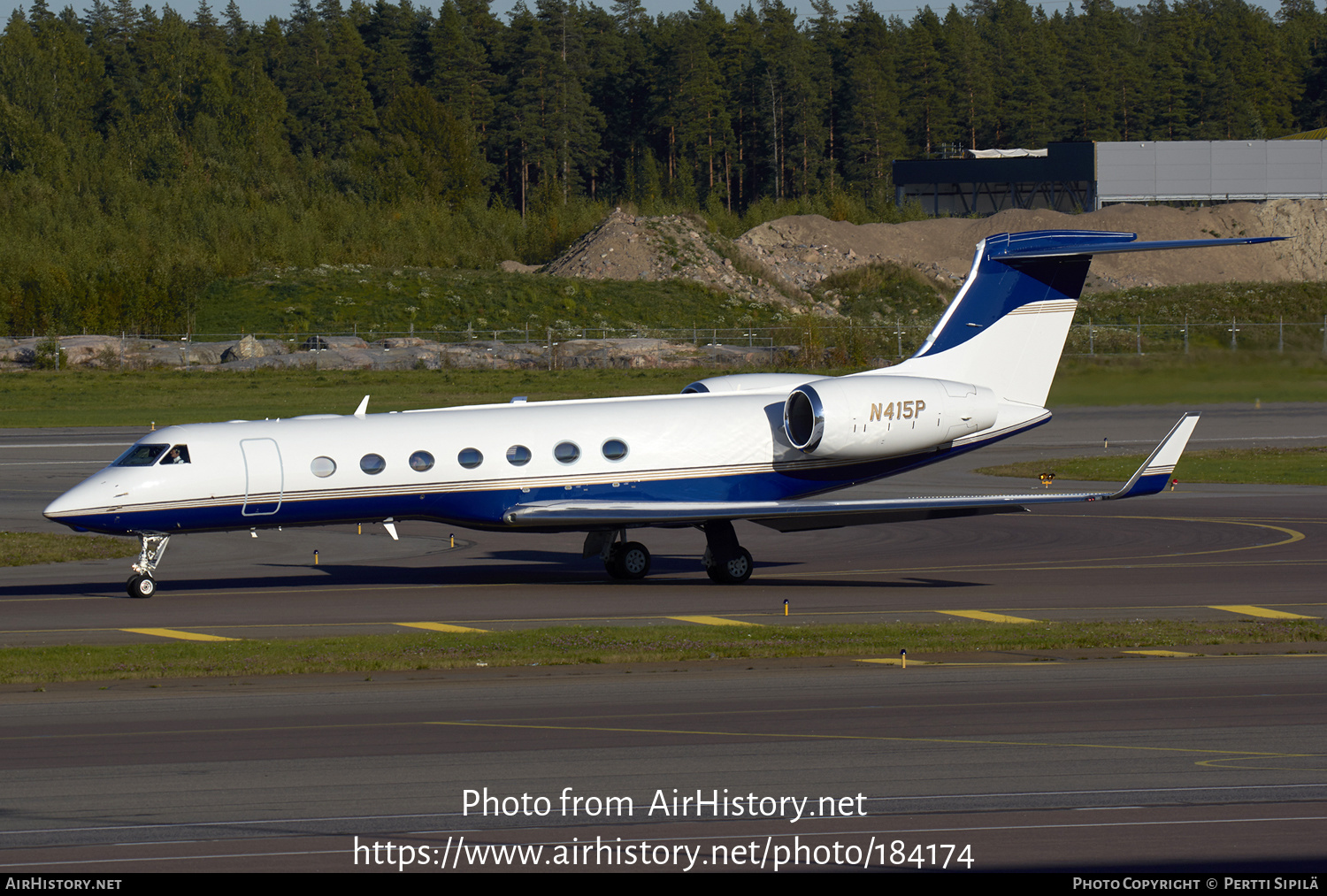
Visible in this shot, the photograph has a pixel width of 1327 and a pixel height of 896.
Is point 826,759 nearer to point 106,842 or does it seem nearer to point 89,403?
point 106,842

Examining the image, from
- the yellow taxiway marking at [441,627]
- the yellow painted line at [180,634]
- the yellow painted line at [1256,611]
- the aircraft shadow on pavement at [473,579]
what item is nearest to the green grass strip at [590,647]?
the yellow taxiway marking at [441,627]

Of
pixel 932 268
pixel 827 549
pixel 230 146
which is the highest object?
pixel 230 146

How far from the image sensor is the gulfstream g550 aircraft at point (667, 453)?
23312 millimetres

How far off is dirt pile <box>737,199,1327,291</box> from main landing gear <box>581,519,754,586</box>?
89185mm

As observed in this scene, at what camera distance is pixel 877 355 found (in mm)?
79312

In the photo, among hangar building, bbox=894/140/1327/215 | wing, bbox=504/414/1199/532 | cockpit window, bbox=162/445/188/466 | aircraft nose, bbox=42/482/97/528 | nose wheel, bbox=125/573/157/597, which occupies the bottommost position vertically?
nose wheel, bbox=125/573/157/597

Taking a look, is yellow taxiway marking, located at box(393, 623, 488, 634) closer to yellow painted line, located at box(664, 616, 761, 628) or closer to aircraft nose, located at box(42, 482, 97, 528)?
yellow painted line, located at box(664, 616, 761, 628)

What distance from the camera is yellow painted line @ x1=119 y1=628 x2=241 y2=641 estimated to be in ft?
65.4

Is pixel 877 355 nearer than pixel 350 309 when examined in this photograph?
Yes

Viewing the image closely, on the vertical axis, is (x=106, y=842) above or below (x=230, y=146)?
below

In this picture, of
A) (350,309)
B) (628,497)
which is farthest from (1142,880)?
(350,309)

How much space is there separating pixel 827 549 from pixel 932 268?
85.8 meters

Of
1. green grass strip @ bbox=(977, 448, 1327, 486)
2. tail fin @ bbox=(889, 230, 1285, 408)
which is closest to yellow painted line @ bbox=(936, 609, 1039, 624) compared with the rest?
tail fin @ bbox=(889, 230, 1285, 408)

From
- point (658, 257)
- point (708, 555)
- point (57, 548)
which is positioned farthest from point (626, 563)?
point (658, 257)
